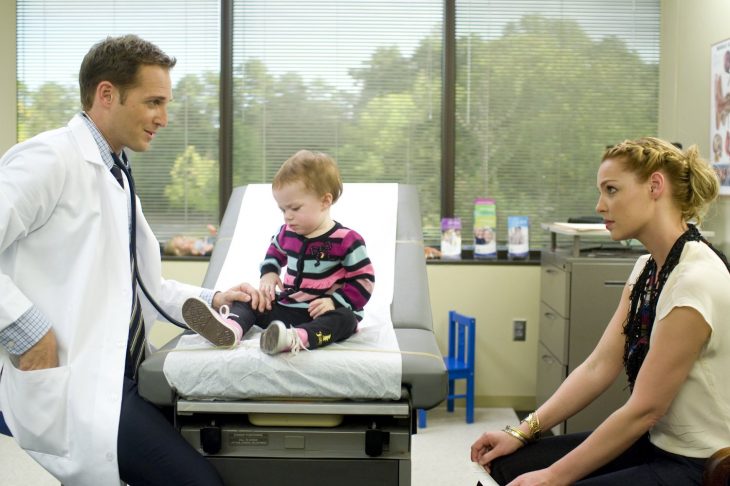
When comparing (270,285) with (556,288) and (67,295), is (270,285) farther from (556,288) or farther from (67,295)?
(556,288)

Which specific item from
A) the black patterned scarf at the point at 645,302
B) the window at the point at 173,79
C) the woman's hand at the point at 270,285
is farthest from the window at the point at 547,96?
the black patterned scarf at the point at 645,302

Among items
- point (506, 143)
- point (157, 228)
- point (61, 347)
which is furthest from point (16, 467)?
point (506, 143)

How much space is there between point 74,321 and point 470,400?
2296mm

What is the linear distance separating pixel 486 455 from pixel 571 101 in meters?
2.62

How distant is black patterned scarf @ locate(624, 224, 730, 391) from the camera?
65.6 inches

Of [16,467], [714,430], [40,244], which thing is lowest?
[16,467]

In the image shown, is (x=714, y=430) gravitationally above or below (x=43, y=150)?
below

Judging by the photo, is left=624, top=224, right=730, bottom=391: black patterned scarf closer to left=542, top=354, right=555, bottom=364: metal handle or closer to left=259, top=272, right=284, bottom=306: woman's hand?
left=259, top=272, right=284, bottom=306: woman's hand

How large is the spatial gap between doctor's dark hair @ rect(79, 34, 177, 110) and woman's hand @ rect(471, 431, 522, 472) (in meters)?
1.03

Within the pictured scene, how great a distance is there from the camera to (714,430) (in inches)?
62.2

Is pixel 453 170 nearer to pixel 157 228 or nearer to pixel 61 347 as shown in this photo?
pixel 157 228

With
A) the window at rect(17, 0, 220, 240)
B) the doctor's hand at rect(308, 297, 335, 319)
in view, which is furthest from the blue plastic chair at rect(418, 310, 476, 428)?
the doctor's hand at rect(308, 297, 335, 319)

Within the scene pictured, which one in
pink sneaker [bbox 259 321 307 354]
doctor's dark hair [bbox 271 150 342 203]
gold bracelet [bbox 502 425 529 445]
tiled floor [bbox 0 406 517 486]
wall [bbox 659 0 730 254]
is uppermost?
wall [bbox 659 0 730 254]

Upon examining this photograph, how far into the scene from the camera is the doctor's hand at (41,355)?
1.69 metres
